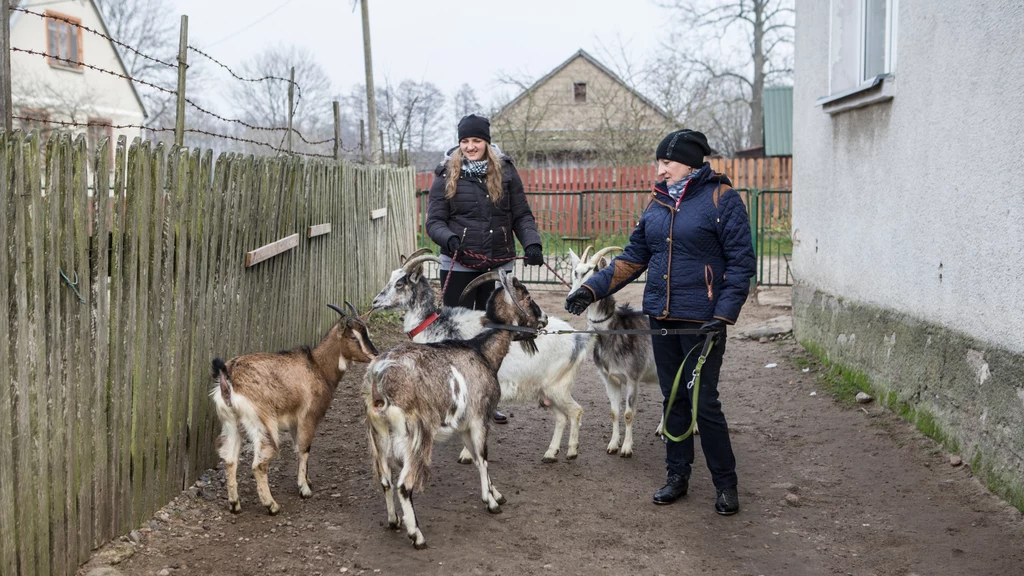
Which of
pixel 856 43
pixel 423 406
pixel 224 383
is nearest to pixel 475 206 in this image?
pixel 423 406

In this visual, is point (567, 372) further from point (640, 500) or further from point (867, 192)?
point (867, 192)

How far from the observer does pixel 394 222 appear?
→ 12117 mm

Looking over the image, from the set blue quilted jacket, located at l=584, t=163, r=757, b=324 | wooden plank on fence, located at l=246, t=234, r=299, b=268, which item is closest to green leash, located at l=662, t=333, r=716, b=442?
blue quilted jacket, located at l=584, t=163, r=757, b=324

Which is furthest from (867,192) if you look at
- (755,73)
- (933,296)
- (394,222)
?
(755,73)

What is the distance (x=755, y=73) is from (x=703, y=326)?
34188 millimetres

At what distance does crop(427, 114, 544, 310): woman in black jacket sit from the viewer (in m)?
5.81

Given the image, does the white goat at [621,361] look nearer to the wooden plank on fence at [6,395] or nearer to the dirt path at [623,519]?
the dirt path at [623,519]

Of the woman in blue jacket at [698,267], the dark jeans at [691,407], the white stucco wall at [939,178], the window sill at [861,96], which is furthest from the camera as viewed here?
the window sill at [861,96]

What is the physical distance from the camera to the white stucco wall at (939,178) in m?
4.81

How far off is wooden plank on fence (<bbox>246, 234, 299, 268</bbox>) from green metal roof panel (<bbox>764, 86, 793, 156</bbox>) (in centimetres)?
2310

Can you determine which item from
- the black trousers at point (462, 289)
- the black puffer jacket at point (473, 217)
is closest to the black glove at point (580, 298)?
the black puffer jacket at point (473, 217)

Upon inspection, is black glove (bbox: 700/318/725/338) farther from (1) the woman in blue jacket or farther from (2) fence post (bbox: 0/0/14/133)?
(2) fence post (bbox: 0/0/14/133)

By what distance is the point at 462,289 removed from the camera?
6117 mm

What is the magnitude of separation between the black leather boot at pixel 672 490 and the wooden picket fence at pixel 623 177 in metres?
17.5
